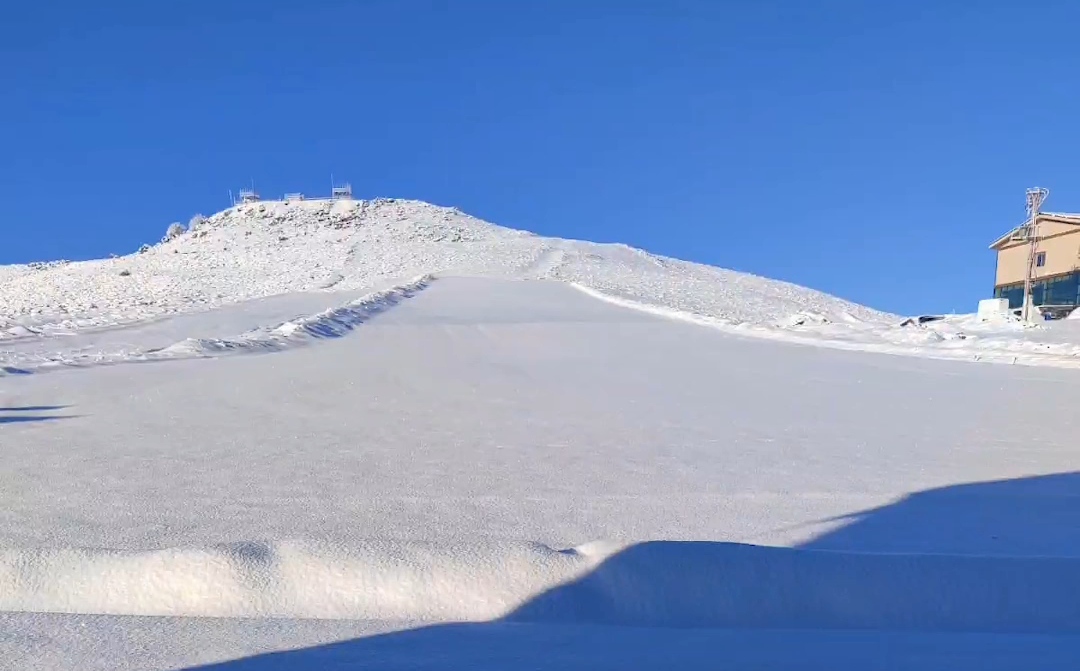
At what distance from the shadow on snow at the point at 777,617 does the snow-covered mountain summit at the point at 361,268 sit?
1571cm

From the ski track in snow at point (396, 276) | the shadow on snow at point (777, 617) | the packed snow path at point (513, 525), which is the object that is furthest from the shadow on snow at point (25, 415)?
the shadow on snow at point (777, 617)

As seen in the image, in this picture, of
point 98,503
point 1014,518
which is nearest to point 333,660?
point 98,503

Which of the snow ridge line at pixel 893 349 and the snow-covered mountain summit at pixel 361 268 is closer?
the snow ridge line at pixel 893 349

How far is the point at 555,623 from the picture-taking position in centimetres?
293

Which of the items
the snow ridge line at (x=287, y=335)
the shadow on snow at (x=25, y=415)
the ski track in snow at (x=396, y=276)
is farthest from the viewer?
the ski track in snow at (x=396, y=276)

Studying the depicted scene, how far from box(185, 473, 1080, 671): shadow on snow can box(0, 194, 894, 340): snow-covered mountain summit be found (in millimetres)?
15713

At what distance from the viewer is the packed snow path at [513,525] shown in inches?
108

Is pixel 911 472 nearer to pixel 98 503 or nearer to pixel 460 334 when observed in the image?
pixel 98 503

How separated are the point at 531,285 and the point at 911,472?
88.9ft

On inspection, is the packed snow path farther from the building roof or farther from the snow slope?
the building roof

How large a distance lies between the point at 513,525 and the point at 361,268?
40661 mm

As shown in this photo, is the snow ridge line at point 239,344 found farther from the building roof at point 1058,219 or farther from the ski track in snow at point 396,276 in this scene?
the building roof at point 1058,219

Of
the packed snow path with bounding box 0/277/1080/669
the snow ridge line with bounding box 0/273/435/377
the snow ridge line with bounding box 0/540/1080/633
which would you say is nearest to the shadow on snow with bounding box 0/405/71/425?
the packed snow path with bounding box 0/277/1080/669

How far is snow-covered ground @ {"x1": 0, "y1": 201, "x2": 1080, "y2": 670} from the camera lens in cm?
274
